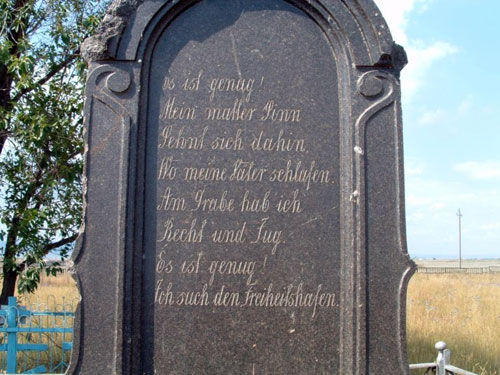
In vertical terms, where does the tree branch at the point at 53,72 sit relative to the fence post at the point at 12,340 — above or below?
above

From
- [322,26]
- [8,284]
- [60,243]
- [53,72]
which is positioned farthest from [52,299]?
[322,26]

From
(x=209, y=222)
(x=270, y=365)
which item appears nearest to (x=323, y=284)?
(x=270, y=365)

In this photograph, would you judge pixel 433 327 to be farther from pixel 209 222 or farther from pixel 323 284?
pixel 209 222

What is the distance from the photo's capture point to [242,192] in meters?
4.04

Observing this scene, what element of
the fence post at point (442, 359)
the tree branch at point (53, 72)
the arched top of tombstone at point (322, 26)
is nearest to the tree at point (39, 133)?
the tree branch at point (53, 72)

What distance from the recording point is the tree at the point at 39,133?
6.46m

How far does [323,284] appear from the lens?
13.0 feet

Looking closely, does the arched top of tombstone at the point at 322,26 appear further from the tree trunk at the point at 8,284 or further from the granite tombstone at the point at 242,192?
the tree trunk at the point at 8,284

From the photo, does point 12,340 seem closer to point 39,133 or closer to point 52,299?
point 39,133

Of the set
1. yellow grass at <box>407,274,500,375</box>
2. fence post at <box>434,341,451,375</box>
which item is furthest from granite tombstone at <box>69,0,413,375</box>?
yellow grass at <box>407,274,500,375</box>

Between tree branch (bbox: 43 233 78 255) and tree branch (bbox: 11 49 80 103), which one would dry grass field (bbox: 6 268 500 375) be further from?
tree branch (bbox: 11 49 80 103)

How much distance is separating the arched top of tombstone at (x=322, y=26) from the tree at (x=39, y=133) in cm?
275

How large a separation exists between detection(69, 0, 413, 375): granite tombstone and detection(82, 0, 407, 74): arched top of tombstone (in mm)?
12

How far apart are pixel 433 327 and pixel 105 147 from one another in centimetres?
796
